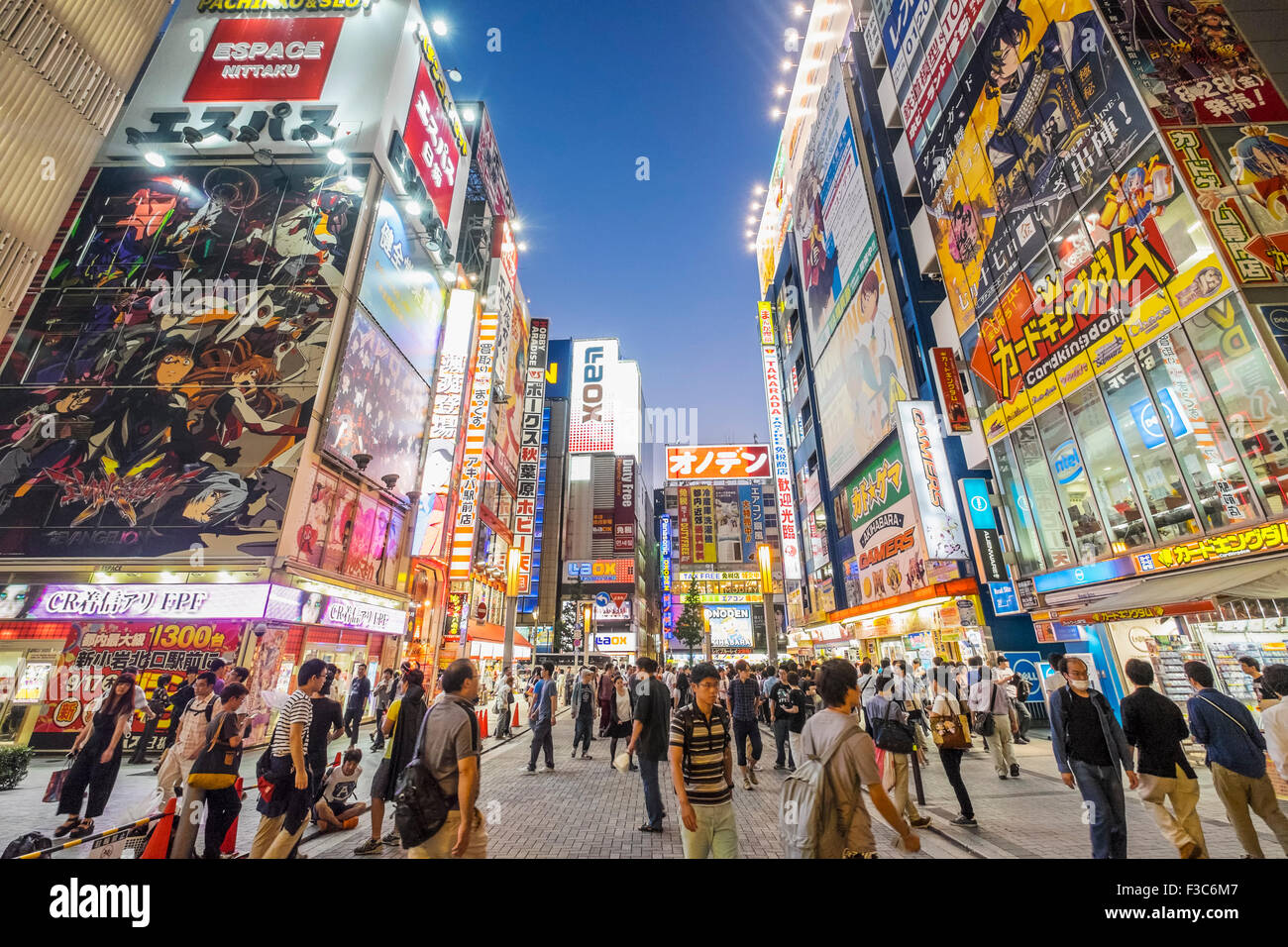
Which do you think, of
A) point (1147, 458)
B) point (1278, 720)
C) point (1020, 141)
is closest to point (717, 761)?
point (1278, 720)

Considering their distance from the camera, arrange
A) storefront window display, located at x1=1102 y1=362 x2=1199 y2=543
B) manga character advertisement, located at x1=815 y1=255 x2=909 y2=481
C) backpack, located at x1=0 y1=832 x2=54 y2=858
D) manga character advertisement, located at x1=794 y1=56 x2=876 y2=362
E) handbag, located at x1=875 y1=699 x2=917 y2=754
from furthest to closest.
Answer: manga character advertisement, located at x1=794 y1=56 x2=876 y2=362 < manga character advertisement, located at x1=815 y1=255 x2=909 y2=481 < storefront window display, located at x1=1102 y1=362 x2=1199 y2=543 < handbag, located at x1=875 y1=699 x2=917 y2=754 < backpack, located at x1=0 y1=832 x2=54 y2=858

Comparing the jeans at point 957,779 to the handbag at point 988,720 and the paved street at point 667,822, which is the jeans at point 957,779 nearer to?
the paved street at point 667,822

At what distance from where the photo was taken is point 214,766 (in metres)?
4.38

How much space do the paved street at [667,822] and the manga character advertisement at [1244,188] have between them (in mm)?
8715

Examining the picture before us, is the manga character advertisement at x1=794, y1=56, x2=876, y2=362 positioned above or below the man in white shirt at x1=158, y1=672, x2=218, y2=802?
above

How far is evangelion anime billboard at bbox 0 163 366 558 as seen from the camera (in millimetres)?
14594

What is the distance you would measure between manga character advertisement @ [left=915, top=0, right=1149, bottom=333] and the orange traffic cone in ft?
58.6

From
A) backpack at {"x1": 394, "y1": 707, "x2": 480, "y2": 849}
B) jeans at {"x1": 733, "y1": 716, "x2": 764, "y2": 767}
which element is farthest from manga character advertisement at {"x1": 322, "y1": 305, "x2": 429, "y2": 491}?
backpack at {"x1": 394, "y1": 707, "x2": 480, "y2": 849}

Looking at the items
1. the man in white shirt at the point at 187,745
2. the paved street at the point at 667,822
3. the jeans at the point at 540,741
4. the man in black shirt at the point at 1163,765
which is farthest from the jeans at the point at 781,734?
the man in white shirt at the point at 187,745

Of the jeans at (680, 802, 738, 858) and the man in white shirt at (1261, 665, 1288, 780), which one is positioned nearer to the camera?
the jeans at (680, 802, 738, 858)

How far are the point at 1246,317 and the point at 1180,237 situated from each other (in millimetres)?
2152

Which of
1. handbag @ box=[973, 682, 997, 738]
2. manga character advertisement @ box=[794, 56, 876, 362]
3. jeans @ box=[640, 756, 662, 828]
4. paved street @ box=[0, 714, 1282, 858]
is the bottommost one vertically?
paved street @ box=[0, 714, 1282, 858]

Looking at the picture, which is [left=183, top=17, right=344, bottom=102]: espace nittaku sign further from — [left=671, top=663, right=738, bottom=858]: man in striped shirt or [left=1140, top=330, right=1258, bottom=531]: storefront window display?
[left=1140, top=330, right=1258, bottom=531]: storefront window display

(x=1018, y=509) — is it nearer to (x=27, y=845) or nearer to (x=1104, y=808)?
(x=1104, y=808)
